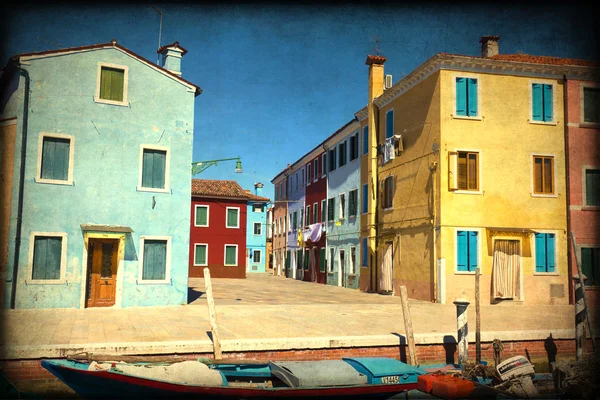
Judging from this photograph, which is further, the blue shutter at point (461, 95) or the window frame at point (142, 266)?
the blue shutter at point (461, 95)

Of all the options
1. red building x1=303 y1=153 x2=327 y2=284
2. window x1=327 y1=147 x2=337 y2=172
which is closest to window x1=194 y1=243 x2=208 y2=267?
red building x1=303 y1=153 x2=327 y2=284

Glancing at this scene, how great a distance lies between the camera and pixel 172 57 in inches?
736

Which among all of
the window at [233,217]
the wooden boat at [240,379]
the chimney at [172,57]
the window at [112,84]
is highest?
the chimney at [172,57]

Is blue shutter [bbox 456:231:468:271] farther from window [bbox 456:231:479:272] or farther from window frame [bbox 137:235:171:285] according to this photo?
window frame [bbox 137:235:171:285]

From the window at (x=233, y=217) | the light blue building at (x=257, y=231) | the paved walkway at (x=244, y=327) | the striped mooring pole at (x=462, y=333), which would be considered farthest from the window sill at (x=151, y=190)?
the light blue building at (x=257, y=231)

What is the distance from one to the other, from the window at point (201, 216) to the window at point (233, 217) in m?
1.59

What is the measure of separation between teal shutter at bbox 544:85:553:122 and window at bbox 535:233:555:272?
4.50 meters

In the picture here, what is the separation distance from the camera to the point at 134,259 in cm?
1678

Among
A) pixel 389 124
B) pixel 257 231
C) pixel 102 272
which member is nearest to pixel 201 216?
pixel 257 231

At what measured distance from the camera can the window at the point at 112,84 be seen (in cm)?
1662

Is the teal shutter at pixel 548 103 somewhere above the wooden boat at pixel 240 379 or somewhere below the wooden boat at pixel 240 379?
above

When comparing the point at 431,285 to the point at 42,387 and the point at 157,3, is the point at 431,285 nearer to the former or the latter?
the point at 42,387

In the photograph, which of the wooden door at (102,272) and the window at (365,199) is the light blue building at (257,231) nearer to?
the window at (365,199)

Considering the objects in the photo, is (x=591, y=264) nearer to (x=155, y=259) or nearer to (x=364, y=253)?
(x=364, y=253)
